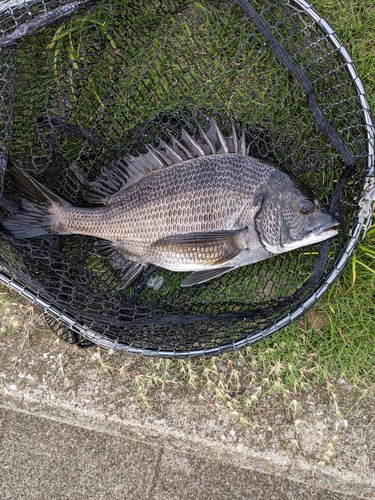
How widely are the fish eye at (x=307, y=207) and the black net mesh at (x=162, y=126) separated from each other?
0.27 meters

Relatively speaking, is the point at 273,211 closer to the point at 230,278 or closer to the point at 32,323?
the point at 230,278

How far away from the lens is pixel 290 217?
2.55 meters

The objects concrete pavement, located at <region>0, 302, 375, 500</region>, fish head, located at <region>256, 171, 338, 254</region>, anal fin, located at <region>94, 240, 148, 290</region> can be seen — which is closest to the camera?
fish head, located at <region>256, 171, 338, 254</region>

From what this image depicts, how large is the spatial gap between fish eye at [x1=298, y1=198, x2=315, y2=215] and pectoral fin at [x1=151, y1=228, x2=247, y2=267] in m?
0.33

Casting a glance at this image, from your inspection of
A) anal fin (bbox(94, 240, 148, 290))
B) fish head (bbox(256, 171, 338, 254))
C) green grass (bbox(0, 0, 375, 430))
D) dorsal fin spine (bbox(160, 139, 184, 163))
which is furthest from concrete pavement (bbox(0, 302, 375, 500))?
dorsal fin spine (bbox(160, 139, 184, 163))

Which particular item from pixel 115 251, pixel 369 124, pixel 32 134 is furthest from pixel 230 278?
pixel 32 134

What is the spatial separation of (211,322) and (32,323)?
4.05 feet

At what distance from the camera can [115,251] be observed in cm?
294

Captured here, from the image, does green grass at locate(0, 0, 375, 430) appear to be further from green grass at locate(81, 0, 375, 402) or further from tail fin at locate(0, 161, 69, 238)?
tail fin at locate(0, 161, 69, 238)

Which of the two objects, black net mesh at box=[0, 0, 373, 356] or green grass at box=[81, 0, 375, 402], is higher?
black net mesh at box=[0, 0, 373, 356]

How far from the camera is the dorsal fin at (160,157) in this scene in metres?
2.73

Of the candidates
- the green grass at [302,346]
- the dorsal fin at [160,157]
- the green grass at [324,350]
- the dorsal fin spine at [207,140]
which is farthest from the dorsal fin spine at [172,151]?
the green grass at [324,350]

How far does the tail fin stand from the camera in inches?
110

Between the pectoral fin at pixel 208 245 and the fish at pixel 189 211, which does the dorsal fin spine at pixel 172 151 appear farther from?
the pectoral fin at pixel 208 245
